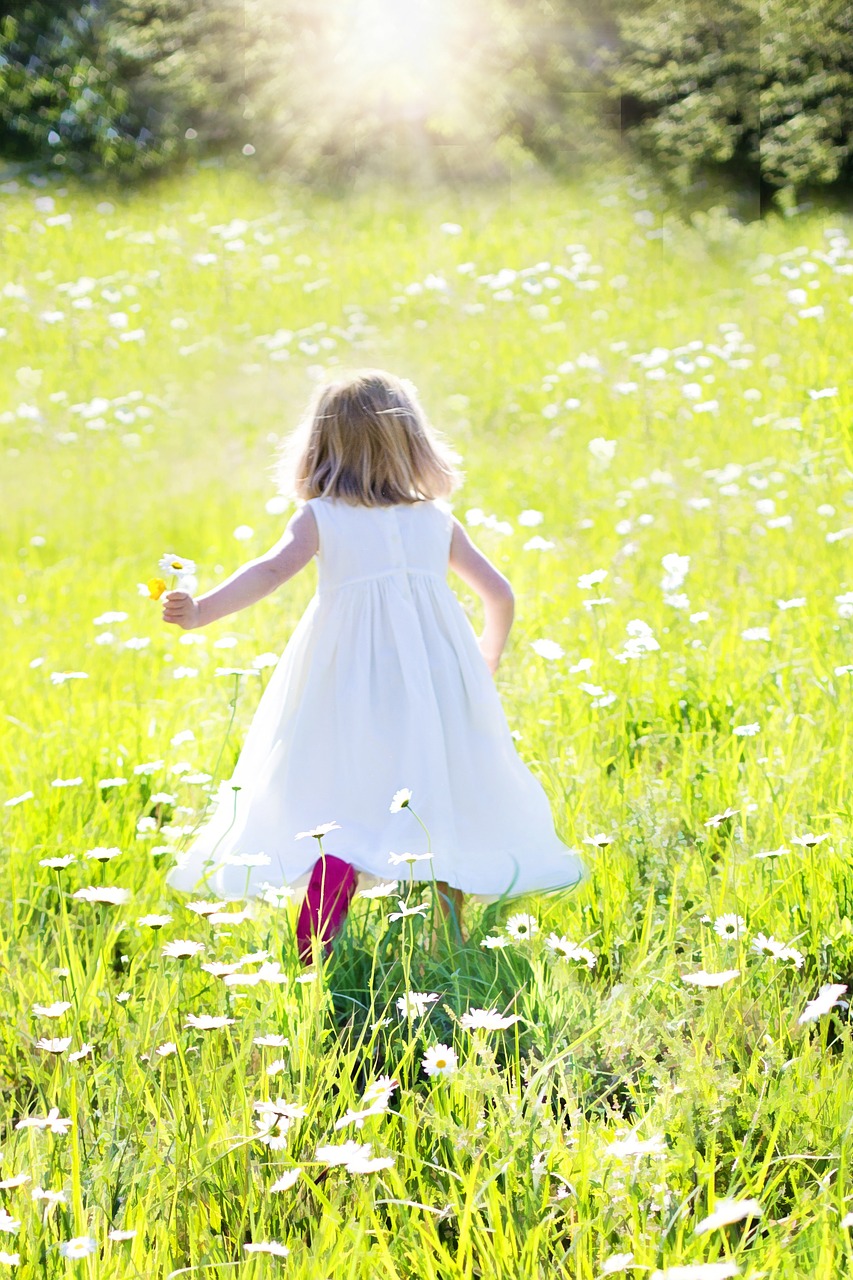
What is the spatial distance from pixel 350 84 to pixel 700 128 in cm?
352

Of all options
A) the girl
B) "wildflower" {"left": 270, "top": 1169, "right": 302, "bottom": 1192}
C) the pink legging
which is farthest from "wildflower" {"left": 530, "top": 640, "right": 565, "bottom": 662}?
"wildflower" {"left": 270, "top": 1169, "right": 302, "bottom": 1192}

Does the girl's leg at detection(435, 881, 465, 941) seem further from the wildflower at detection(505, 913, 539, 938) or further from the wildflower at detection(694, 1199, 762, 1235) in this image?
the wildflower at detection(694, 1199, 762, 1235)

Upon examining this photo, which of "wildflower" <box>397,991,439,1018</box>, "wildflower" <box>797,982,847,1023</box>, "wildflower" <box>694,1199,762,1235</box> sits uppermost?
"wildflower" <box>694,1199,762,1235</box>

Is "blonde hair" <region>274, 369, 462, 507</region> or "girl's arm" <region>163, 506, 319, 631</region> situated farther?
"blonde hair" <region>274, 369, 462, 507</region>

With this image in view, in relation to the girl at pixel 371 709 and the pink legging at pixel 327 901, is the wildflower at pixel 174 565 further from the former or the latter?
the pink legging at pixel 327 901

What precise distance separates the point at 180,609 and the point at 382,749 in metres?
0.47

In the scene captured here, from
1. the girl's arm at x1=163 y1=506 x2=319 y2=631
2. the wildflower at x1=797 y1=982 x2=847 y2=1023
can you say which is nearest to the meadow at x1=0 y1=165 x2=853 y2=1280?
the wildflower at x1=797 y1=982 x2=847 y2=1023

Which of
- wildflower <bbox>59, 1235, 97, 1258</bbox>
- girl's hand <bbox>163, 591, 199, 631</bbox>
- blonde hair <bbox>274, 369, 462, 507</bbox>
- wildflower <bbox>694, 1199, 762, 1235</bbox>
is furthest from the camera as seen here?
blonde hair <bbox>274, 369, 462, 507</bbox>

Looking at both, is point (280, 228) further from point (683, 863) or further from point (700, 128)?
point (683, 863)

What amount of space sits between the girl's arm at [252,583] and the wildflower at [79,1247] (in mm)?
1163

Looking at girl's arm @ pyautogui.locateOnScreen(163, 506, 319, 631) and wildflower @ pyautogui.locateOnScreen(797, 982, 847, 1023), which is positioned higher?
girl's arm @ pyautogui.locateOnScreen(163, 506, 319, 631)

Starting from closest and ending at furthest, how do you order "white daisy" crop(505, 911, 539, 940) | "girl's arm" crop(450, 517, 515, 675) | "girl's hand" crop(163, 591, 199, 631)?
"white daisy" crop(505, 911, 539, 940), "girl's hand" crop(163, 591, 199, 631), "girl's arm" crop(450, 517, 515, 675)

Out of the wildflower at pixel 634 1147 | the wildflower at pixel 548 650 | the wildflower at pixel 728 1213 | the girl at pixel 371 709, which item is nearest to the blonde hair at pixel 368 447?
the girl at pixel 371 709

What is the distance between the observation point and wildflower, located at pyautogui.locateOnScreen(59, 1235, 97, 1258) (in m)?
1.52
